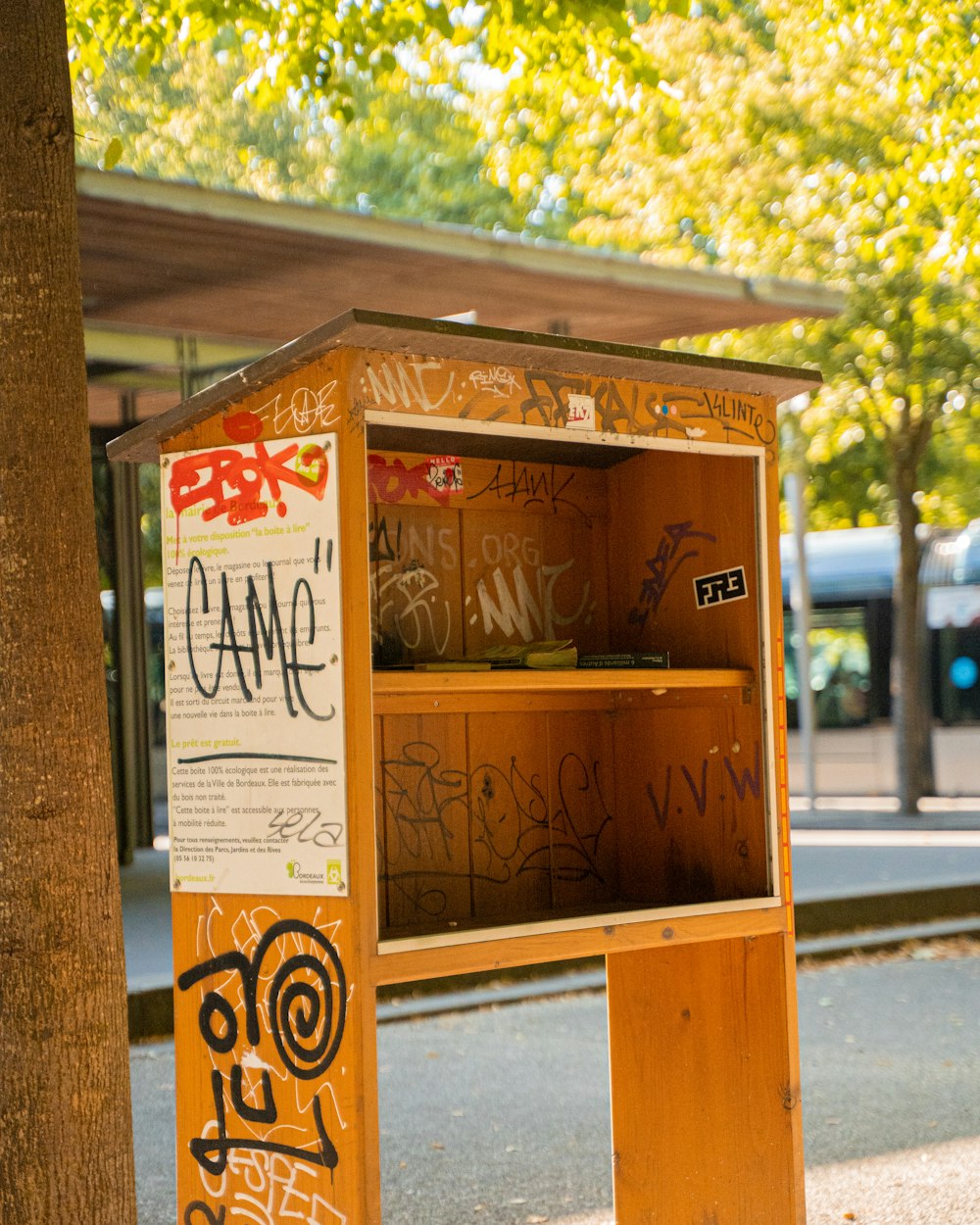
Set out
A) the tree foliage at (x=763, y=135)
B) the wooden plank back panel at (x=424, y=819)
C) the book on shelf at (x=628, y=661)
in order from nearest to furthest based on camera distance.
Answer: the book on shelf at (x=628, y=661) → the wooden plank back panel at (x=424, y=819) → the tree foliage at (x=763, y=135)

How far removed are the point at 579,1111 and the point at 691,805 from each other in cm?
247

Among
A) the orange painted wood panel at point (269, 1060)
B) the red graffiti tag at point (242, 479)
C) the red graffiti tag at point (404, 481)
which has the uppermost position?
the red graffiti tag at point (404, 481)

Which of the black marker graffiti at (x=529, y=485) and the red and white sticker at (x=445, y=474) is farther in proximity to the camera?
the black marker graffiti at (x=529, y=485)

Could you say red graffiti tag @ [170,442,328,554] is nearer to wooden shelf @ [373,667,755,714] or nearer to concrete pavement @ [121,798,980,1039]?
wooden shelf @ [373,667,755,714]

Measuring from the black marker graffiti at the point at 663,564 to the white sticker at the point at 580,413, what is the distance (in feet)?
2.21

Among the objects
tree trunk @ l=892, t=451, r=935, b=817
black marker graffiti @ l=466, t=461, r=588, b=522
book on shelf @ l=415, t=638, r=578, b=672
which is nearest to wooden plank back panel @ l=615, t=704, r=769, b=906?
book on shelf @ l=415, t=638, r=578, b=672

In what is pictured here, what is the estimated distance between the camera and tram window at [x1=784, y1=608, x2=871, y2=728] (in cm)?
1909

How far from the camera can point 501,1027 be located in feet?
24.8

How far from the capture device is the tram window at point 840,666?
1909cm

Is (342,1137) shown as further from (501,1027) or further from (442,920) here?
(501,1027)

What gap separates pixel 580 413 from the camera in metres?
3.42

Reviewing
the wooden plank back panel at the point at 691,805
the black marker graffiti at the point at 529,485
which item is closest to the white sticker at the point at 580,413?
the black marker graffiti at the point at 529,485

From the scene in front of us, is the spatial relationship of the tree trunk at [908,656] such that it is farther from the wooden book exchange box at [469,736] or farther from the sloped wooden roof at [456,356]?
the sloped wooden roof at [456,356]

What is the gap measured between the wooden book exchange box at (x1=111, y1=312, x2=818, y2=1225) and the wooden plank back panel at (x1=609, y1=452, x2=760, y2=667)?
0.01m
